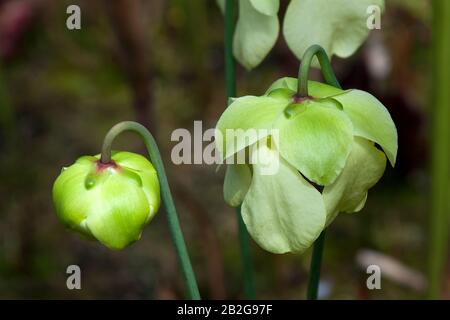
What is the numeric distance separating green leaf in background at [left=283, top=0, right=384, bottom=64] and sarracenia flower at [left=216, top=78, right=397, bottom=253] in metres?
0.10

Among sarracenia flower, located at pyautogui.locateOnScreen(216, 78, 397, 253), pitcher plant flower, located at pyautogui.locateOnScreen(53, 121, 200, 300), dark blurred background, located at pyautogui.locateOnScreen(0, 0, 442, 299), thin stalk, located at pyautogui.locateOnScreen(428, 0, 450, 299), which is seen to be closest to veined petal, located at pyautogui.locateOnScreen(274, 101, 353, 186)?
sarracenia flower, located at pyautogui.locateOnScreen(216, 78, 397, 253)

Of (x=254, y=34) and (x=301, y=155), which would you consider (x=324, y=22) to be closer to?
(x=254, y=34)

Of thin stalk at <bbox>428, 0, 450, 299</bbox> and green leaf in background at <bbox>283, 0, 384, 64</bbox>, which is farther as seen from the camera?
thin stalk at <bbox>428, 0, 450, 299</bbox>

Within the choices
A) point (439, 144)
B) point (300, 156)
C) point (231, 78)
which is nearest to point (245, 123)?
point (300, 156)

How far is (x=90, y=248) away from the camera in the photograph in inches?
64.8

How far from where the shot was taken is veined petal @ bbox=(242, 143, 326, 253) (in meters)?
0.64

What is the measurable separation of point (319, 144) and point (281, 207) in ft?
0.17

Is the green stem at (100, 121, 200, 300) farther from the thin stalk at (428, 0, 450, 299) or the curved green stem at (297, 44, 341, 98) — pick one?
the thin stalk at (428, 0, 450, 299)

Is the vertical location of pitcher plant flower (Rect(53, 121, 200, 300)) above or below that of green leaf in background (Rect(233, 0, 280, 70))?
below

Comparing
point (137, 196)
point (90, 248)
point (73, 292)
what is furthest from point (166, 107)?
point (137, 196)

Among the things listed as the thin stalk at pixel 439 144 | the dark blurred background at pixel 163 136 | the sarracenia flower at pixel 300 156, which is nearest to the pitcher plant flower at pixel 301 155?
the sarracenia flower at pixel 300 156

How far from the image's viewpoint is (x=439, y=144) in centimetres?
105

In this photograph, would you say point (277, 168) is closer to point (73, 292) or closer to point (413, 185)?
point (73, 292)

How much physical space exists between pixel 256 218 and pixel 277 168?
0.04 m
